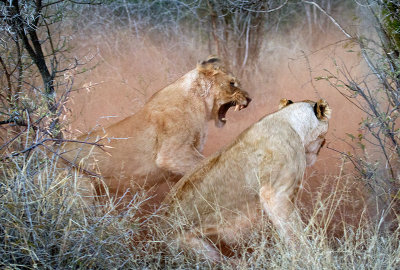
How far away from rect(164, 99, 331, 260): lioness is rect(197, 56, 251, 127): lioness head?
4.29 feet

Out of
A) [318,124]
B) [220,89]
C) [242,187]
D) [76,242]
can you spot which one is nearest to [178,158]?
[220,89]

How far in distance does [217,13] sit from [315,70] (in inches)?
59.0

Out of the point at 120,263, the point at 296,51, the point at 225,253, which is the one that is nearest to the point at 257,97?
the point at 296,51

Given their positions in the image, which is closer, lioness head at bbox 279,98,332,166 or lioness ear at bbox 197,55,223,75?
lioness head at bbox 279,98,332,166

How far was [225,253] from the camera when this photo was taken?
4.16 meters

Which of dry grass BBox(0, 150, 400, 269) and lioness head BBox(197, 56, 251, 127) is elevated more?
lioness head BBox(197, 56, 251, 127)

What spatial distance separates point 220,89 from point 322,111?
1387 millimetres

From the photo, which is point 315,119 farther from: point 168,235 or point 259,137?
point 168,235

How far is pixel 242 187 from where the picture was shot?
4.21 metres

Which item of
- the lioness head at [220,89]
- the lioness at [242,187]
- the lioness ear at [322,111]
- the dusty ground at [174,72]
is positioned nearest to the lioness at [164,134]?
Result: the lioness head at [220,89]

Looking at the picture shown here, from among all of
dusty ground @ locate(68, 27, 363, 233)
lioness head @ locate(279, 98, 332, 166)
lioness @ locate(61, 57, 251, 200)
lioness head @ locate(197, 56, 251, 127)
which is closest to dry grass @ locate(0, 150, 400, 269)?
lioness head @ locate(279, 98, 332, 166)

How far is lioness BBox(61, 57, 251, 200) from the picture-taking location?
17.3 feet

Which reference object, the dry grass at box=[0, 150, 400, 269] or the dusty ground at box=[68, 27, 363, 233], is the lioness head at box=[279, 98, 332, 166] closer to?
the dry grass at box=[0, 150, 400, 269]

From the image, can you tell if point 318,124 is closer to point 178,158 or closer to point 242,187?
point 242,187
